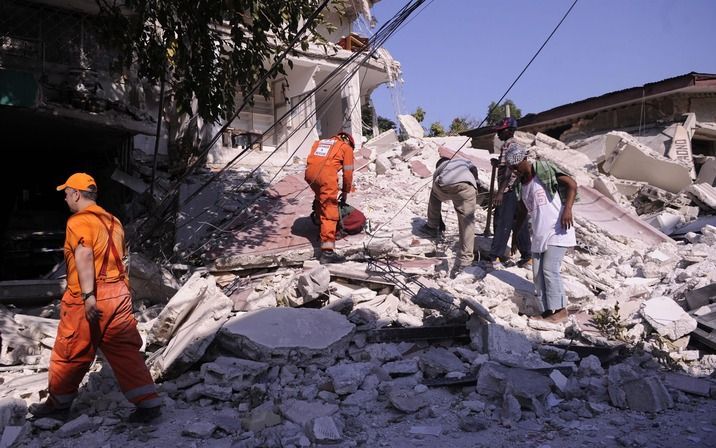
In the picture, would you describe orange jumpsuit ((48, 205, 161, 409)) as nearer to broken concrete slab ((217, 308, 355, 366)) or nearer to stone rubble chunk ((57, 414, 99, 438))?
stone rubble chunk ((57, 414, 99, 438))

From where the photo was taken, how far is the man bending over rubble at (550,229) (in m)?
4.32

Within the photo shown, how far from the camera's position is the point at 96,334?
9.89 feet

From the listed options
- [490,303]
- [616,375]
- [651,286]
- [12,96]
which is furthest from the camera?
[12,96]

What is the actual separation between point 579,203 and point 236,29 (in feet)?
19.8

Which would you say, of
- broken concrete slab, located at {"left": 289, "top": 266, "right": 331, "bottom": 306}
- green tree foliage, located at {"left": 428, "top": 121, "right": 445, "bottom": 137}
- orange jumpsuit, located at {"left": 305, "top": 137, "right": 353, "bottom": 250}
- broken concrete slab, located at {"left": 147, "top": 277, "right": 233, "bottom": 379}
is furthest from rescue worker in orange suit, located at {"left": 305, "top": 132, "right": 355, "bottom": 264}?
green tree foliage, located at {"left": 428, "top": 121, "right": 445, "bottom": 137}

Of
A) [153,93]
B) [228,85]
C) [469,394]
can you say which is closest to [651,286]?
[469,394]

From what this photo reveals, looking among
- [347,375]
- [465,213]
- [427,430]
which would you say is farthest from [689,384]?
[465,213]

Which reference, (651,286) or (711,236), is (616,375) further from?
(711,236)

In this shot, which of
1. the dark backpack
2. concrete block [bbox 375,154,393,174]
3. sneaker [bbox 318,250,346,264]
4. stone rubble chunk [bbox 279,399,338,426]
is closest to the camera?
stone rubble chunk [bbox 279,399,338,426]

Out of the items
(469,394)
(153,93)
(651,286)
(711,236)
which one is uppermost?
(153,93)

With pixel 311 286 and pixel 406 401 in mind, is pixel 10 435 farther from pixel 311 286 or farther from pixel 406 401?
pixel 311 286

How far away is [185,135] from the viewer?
1113 centimetres

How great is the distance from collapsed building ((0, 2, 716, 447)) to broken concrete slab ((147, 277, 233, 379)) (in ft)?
0.05

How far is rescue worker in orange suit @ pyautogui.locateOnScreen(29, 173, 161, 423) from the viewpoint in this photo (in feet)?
9.77
